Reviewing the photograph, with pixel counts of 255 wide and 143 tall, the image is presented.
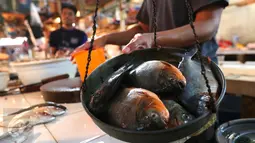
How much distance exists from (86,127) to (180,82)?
496 millimetres

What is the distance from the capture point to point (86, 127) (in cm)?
81

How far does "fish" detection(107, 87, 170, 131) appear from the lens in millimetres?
412

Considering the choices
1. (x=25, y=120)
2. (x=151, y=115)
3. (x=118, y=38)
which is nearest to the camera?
(x=151, y=115)

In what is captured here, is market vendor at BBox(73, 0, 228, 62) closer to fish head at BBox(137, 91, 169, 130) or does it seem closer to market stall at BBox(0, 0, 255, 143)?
A: market stall at BBox(0, 0, 255, 143)

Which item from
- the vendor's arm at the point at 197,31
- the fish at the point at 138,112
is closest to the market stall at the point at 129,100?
the fish at the point at 138,112

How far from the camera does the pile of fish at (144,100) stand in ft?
1.38

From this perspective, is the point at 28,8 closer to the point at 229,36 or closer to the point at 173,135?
the point at 229,36

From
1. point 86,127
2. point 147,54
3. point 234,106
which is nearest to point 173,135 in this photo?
point 147,54

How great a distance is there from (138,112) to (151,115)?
0.11 feet

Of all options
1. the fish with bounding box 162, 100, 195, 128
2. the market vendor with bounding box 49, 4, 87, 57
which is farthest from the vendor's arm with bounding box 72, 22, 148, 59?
the market vendor with bounding box 49, 4, 87, 57

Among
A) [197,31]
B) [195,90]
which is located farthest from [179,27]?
[195,90]

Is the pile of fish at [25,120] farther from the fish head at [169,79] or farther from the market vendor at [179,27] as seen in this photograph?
the fish head at [169,79]

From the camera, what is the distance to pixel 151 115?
16.2 inches

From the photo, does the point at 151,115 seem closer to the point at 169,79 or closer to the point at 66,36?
the point at 169,79
